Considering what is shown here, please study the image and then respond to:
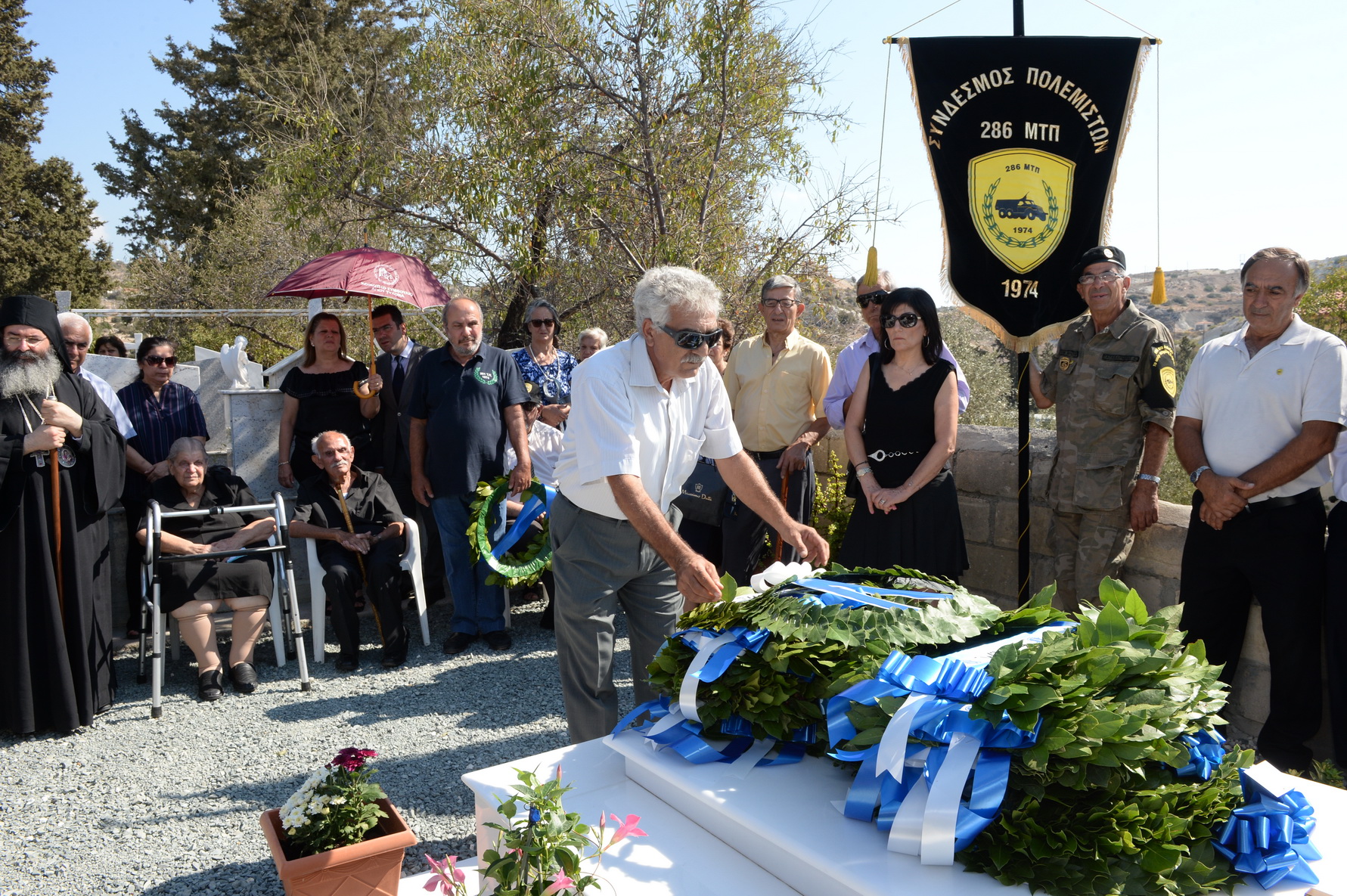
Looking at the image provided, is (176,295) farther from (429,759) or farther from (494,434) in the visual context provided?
(429,759)

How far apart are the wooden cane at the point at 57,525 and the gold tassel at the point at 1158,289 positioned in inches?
234

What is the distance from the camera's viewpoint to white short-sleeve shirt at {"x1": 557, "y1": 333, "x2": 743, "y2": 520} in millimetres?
3090

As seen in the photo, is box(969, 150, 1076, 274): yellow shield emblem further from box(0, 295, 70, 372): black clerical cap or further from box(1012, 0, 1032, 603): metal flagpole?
box(0, 295, 70, 372): black clerical cap

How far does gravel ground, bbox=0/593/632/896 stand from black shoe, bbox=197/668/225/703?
0.06 metres

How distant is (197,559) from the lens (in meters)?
5.50

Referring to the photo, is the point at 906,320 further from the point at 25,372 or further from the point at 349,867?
the point at 25,372

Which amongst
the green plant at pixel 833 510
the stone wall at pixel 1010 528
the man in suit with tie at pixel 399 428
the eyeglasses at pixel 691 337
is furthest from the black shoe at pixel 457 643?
the eyeglasses at pixel 691 337

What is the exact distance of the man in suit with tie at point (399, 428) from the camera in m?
6.80

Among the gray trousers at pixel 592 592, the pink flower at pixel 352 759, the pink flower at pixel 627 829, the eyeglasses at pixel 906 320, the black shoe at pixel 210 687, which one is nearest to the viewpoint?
the pink flower at pixel 627 829

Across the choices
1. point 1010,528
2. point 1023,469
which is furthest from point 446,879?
point 1010,528

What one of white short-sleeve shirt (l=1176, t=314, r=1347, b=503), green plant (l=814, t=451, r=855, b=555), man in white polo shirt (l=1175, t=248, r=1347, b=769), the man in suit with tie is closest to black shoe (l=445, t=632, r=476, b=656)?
the man in suit with tie

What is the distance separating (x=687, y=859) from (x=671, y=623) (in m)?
1.59

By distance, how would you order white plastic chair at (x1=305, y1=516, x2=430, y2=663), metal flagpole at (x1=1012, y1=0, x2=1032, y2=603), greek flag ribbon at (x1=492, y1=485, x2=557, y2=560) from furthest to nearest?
greek flag ribbon at (x1=492, y1=485, x2=557, y2=560) → white plastic chair at (x1=305, y1=516, x2=430, y2=663) → metal flagpole at (x1=1012, y1=0, x2=1032, y2=603)

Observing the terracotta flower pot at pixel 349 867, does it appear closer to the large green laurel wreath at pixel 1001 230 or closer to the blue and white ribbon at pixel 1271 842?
the blue and white ribbon at pixel 1271 842
